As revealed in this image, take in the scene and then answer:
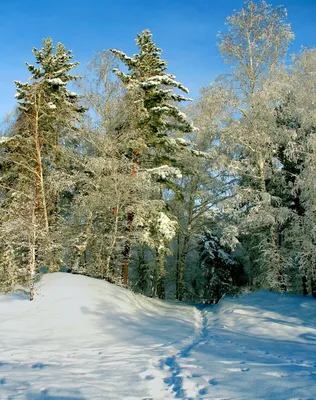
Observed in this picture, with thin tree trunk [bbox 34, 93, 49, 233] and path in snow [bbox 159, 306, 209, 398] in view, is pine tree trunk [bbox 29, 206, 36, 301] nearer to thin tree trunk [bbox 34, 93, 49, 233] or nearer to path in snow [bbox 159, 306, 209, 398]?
thin tree trunk [bbox 34, 93, 49, 233]

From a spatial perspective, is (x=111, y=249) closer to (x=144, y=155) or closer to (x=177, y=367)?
(x=144, y=155)

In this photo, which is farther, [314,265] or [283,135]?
[283,135]

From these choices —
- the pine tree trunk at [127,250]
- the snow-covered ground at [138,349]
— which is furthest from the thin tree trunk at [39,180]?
the pine tree trunk at [127,250]

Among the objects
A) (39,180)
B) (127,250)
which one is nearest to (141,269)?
(127,250)

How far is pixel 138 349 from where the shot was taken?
6.90 meters

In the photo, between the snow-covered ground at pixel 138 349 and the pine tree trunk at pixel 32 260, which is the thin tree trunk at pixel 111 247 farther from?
the pine tree trunk at pixel 32 260

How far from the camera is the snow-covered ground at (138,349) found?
14.2ft

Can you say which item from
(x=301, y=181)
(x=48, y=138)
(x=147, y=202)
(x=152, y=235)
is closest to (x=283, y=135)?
(x=301, y=181)

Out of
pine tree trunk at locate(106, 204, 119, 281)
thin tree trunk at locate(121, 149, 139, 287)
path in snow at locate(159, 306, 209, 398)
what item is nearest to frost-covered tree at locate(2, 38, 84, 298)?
pine tree trunk at locate(106, 204, 119, 281)

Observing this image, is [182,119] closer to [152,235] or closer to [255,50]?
[255,50]

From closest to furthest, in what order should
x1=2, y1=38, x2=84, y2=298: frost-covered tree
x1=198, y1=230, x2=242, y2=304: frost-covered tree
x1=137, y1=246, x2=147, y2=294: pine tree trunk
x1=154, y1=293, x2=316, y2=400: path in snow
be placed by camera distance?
x1=154, y1=293, x2=316, y2=400: path in snow → x1=2, y1=38, x2=84, y2=298: frost-covered tree → x1=137, y1=246, x2=147, y2=294: pine tree trunk → x1=198, y1=230, x2=242, y2=304: frost-covered tree

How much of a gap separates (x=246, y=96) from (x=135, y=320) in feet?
39.3

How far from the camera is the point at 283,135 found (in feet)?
47.9

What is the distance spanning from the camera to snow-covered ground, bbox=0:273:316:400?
14.2 feet
